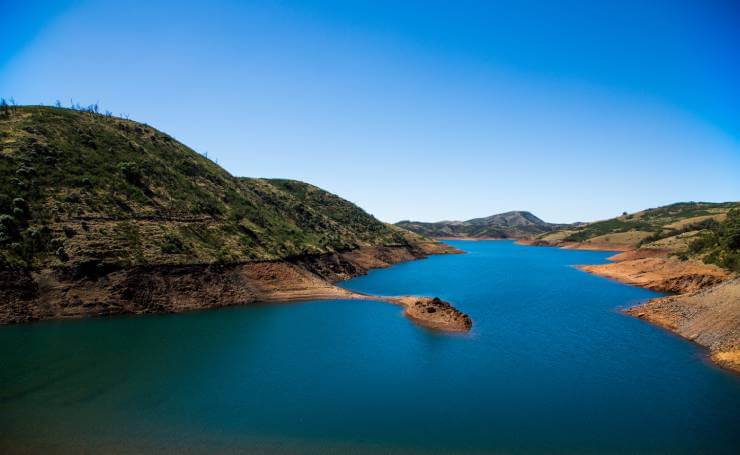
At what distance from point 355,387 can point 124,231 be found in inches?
1717

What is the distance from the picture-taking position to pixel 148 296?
50.2 metres

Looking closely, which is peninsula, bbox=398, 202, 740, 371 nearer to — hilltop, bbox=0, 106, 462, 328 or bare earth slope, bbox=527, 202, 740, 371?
bare earth slope, bbox=527, 202, 740, 371

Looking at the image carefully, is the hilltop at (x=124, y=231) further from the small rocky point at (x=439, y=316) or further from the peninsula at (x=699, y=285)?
the peninsula at (x=699, y=285)

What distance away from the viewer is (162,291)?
5144cm

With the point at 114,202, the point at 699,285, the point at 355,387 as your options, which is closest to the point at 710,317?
the point at 699,285

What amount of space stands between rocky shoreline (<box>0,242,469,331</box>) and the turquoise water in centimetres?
285

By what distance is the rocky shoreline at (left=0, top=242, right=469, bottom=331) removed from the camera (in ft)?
144

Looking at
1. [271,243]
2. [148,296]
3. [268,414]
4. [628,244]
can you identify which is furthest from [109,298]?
[628,244]

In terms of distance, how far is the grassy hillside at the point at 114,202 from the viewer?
48812 mm

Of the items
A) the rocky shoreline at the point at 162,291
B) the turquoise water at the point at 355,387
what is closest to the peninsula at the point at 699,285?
the turquoise water at the point at 355,387

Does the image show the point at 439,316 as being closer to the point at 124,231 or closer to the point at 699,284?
the point at 124,231

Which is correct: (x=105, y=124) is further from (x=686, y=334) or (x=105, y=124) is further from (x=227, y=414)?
(x=686, y=334)

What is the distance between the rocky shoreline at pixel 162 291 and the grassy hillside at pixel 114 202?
1.70 m

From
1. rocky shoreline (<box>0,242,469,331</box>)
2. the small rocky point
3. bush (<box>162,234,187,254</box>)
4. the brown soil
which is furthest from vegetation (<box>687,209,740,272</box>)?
bush (<box>162,234,187,254</box>)
